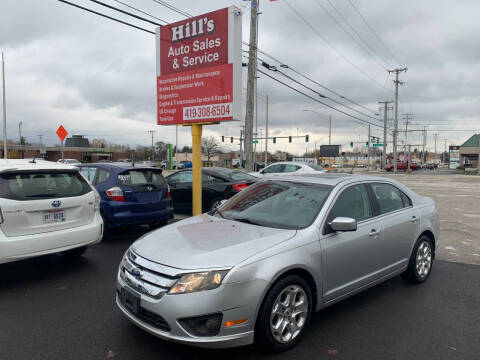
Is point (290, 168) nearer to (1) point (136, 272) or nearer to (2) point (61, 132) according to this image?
(2) point (61, 132)

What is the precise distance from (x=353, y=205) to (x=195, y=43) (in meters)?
5.81

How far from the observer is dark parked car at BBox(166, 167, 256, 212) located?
10164 millimetres

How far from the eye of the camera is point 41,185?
5008 mm

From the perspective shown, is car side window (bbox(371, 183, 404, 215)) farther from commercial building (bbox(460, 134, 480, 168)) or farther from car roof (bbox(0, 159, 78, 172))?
commercial building (bbox(460, 134, 480, 168))

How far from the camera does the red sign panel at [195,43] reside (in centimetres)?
796

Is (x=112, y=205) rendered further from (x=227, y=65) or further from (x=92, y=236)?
(x=227, y=65)

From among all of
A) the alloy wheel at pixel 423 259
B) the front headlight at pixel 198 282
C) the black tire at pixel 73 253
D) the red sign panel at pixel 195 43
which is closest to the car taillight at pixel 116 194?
the black tire at pixel 73 253

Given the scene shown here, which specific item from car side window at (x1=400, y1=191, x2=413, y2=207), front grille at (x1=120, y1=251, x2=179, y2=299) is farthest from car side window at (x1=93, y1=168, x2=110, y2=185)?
car side window at (x1=400, y1=191, x2=413, y2=207)

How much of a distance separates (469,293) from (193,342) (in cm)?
371

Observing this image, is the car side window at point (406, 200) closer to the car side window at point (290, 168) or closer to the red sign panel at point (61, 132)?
the car side window at point (290, 168)

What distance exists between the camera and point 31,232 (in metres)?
4.68

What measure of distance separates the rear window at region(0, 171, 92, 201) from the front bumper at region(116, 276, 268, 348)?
112 inches

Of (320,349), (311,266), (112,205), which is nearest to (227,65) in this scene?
(112,205)

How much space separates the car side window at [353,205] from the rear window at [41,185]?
12.0ft
